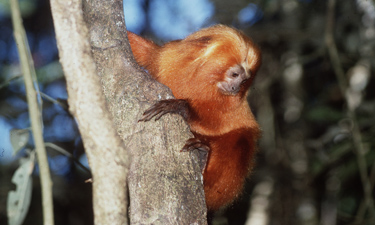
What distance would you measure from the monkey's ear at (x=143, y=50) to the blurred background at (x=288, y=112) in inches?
40.4

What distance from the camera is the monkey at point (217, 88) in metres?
3.04

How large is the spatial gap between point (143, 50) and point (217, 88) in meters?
0.70

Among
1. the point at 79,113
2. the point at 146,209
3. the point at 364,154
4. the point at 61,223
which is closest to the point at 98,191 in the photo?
the point at 79,113

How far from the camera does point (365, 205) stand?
4230 millimetres

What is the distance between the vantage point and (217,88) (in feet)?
10.3

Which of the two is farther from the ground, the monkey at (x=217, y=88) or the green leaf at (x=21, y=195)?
the monkey at (x=217, y=88)

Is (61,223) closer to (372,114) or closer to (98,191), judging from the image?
(372,114)

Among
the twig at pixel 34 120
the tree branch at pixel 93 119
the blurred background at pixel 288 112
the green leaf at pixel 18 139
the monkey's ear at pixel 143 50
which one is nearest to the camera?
the tree branch at pixel 93 119

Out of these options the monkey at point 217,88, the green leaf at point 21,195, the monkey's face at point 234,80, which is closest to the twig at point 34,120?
the green leaf at point 21,195

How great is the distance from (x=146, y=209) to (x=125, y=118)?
1.43 feet

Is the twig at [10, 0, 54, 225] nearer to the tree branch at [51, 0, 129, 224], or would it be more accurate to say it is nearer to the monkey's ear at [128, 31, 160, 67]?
the tree branch at [51, 0, 129, 224]

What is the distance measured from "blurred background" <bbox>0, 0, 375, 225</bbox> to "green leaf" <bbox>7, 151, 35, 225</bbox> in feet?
7.24

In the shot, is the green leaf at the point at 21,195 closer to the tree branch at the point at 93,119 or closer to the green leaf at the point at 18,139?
the green leaf at the point at 18,139

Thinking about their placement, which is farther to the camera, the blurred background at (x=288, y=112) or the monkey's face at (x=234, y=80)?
the blurred background at (x=288, y=112)
